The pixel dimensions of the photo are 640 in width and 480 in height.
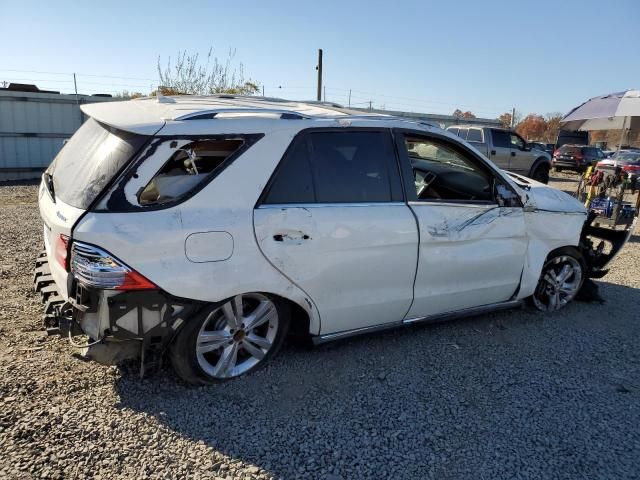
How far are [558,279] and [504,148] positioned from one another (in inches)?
470

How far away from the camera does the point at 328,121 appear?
3219 millimetres

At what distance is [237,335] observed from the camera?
10.2ft

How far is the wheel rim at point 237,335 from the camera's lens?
300 cm

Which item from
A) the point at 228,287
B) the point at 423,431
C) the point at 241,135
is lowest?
the point at 423,431

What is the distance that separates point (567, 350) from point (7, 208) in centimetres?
914

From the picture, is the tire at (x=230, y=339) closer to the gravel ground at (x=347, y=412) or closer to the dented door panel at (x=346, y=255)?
the gravel ground at (x=347, y=412)

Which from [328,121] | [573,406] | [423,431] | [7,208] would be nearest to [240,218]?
[328,121]

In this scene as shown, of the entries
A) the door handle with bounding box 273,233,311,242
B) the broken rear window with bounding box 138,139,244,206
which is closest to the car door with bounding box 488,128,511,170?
the door handle with bounding box 273,233,311,242

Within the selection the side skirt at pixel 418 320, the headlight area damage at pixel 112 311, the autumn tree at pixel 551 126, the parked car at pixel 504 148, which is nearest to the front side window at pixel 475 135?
the parked car at pixel 504 148

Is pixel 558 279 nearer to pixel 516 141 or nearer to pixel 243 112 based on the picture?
pixel 243 112

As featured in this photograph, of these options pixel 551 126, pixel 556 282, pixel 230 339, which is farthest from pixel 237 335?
pixel 551 126

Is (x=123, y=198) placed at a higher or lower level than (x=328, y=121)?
lower

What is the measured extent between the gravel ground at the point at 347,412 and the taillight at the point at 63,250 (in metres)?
0.82

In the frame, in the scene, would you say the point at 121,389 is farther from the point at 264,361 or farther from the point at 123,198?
the point at 123,198
